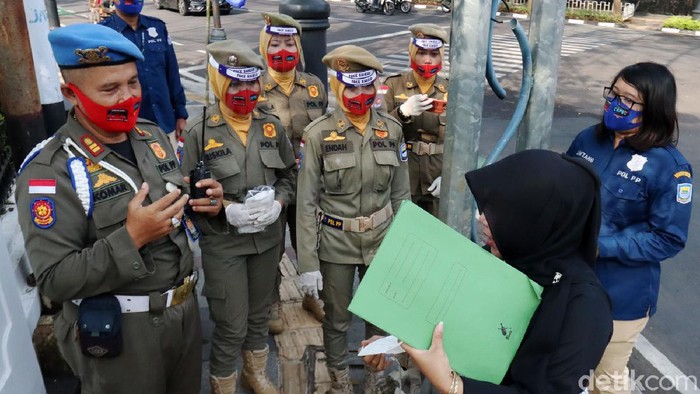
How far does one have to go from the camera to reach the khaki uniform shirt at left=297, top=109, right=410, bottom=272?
10.9 feet

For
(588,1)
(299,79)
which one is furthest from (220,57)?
(588,1)

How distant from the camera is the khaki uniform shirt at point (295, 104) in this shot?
4.24m

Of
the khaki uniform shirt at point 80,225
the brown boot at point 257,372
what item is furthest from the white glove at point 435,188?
the khaki uniform shirt at point 80,225

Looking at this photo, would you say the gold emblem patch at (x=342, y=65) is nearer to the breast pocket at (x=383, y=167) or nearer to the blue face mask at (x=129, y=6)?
the breast pocket at (x=383, y=167)

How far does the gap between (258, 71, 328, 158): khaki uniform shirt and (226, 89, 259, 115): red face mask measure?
872 millimetres

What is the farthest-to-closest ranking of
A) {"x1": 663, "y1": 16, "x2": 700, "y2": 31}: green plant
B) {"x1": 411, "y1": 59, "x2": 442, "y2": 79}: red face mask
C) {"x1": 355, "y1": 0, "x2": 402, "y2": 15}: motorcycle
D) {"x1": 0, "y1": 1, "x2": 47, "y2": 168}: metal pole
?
{"x1": 355, "y1": 0, "x2": 402, "y2": 15}: motorcycle
{"x1": 663, "y1": 16, "x2": 700, "y2": 31}: green plant
{"x1": 411, "y1": 59, "x2": 442, "y2": 79}: red face mask
{"x1": 0, "y1": 1, "x2": 47, "y2": 168}: metal pole

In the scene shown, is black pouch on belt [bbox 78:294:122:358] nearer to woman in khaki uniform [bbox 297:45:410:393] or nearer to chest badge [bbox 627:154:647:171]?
woman in khaki uniform [bbox 297:45:410:393]

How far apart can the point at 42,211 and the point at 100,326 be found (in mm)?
503

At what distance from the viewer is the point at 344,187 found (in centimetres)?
335

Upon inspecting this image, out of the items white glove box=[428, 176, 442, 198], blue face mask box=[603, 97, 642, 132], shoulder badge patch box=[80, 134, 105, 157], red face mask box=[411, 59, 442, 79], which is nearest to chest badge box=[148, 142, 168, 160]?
shoulder badge patch box=[80, 134, 105, 157]

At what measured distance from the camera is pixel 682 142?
920cm

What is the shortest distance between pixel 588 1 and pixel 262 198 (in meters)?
27.1

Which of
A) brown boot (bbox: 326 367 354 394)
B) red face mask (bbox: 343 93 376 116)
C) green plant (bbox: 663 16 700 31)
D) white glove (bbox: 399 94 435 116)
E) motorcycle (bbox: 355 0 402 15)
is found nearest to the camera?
red face mask (bbox: 343 93 376 116)

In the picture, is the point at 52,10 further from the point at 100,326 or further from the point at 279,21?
the point at 100,326
